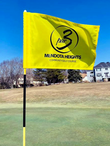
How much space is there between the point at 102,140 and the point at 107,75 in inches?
2786

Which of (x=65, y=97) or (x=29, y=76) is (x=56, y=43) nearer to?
(x=65, y=97)

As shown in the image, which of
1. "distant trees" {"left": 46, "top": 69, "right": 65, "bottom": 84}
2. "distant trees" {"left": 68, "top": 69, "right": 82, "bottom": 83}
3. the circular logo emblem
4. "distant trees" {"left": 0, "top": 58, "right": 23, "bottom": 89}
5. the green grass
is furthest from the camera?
"distant trees" {"left": 68, "top": 69, "right": 82, "bottom": 83}

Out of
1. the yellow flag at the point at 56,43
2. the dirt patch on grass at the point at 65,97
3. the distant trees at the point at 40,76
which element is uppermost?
the distant trees at the point at 40,76

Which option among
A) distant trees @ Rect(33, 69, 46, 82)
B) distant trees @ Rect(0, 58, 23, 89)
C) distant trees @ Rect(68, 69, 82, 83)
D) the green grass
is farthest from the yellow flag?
distant trees @ Rect(68, 69, 82, 83)

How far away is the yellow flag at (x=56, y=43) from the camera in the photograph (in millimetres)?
2779

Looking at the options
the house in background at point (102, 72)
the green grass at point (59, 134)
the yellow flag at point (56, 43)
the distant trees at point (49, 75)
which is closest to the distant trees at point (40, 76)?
the distant trees at point (49, 75)

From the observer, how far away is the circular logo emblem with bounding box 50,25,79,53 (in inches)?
114

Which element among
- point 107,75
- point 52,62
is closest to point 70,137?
point 52,62

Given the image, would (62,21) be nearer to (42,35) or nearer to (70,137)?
(42,35)

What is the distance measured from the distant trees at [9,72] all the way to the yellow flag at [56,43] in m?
46.7

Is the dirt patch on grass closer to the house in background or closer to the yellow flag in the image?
the yellow flag

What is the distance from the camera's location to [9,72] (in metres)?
48.2

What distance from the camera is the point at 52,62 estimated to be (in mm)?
2855

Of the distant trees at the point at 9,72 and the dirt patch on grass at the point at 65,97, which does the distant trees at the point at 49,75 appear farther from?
the dirt patch on grass at the point at 65,97
